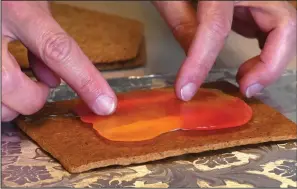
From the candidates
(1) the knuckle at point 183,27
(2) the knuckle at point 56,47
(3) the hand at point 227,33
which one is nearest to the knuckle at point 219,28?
(3) the hand at point 227,33

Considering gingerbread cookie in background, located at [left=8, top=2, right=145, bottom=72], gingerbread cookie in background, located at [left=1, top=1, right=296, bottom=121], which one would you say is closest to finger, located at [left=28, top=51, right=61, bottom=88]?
gingerbread cookie in background, located at [left=1, top=1, right=296, bottom=121]

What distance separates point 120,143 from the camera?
0.62 metres

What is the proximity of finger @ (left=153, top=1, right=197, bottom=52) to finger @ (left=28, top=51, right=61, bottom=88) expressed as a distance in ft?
0.78

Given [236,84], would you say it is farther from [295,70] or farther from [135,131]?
[135,131]

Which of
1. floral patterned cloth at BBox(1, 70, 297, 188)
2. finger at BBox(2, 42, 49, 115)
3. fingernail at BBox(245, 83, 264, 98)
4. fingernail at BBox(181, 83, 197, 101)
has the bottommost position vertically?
floral patterned cloth at BBox(1, 70, 297, 188)

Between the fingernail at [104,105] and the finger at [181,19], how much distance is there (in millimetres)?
221

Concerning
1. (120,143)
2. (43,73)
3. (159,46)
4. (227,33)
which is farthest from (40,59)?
(159,46)

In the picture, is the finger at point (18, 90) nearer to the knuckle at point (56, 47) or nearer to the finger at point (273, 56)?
the knuckle at point (56, 47)

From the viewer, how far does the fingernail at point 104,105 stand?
26.2 inches

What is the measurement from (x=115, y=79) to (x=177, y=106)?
185mm

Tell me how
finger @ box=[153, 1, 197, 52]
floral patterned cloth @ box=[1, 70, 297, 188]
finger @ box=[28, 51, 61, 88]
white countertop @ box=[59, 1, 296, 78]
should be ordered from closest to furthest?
floral patterned cloth @ box=[1, 70, 297, 188] < finger @ box=[28, 51, 61, 88] < finger @ box=[153, 1, 197, 52] < white countertop @ box=[59, 1, 296, 78]

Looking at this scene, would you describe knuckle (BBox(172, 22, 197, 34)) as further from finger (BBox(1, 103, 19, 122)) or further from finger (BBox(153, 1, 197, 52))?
finger (BBox(1, 103, 19, 122))

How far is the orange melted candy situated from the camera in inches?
25.6

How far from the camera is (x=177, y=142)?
24.6 inches
